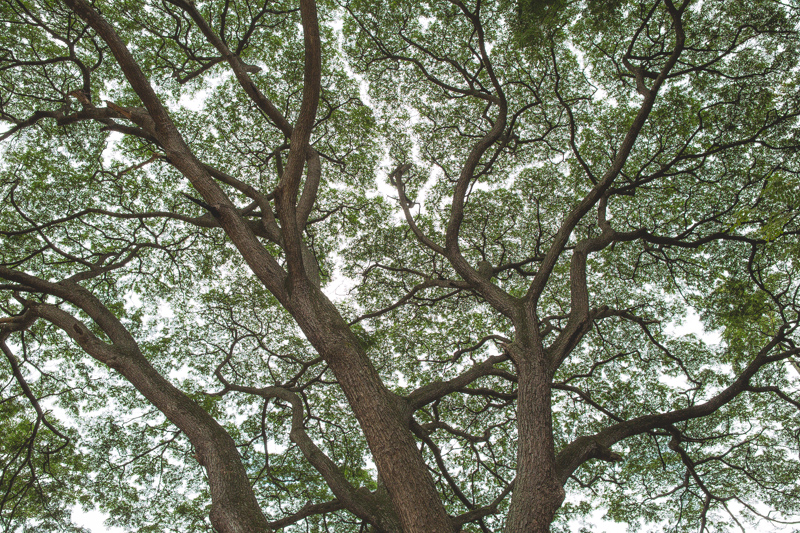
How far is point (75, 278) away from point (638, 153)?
9857 mm

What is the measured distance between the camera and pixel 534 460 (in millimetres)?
3570

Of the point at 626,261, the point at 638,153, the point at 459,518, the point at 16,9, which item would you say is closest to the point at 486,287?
the point at 459,518

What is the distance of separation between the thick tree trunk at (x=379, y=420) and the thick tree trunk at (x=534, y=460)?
2.63 ft

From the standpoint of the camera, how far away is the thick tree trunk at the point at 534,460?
3.28 m

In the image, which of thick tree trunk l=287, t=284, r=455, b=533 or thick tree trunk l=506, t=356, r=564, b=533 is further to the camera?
thick tree trunk l=506, t=356, r=564, b=533

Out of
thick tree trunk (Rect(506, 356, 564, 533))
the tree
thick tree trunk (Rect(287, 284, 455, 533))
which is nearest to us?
thick tree trunk (Rect(287, 284, 455, 533))

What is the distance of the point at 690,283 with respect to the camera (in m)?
7.87

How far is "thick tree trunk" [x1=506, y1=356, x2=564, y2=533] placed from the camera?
3277 millimetres

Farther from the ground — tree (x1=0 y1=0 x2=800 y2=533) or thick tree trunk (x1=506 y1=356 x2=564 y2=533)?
tree (x1=0 y1=0 x2=800 y2=533)

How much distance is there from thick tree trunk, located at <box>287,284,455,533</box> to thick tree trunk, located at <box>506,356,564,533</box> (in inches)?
31.5

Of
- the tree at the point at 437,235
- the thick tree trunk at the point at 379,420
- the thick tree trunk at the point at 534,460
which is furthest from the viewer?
the tree at the point at 437,235

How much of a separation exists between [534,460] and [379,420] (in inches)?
60.4

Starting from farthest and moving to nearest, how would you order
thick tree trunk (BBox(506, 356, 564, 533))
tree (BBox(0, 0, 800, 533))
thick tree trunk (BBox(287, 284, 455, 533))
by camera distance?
tree (BBox(0, 0, 800, 533))
thick tree trunk (BBox(506, 356, 564, 533))
thick tree trunk (BBox(287, 284, 455, 533))

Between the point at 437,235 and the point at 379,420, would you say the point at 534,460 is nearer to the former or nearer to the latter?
the point at 379,420
